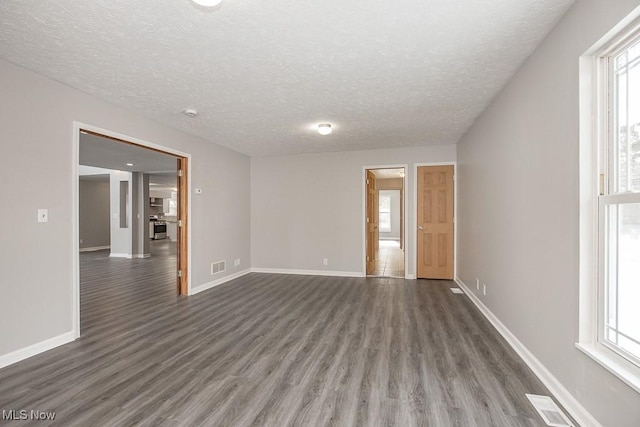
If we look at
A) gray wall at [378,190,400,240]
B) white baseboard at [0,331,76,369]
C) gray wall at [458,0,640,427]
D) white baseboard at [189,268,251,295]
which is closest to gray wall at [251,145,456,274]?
white baseboard at [189,268,251,295]

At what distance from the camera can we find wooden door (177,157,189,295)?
15.1 ft

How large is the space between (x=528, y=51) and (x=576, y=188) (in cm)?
129

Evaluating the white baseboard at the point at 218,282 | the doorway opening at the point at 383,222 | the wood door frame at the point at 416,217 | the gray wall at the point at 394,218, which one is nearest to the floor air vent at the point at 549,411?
the wood door frame at the point at 416,217

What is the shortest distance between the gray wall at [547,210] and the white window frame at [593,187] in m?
0.05

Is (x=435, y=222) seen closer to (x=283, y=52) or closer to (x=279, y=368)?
(x=279, y=368)

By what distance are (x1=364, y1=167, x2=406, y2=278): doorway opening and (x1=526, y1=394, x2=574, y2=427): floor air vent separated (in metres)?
3.92

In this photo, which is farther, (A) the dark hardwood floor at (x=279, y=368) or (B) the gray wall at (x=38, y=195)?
(B) the gray wall at (x=38, y=195)

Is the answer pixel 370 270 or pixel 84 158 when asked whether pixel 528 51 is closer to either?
pixel 370 270

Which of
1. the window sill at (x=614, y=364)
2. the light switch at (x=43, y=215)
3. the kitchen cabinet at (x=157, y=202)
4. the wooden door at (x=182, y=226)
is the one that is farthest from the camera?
the kitchen cabinet at (x=157, y=202)

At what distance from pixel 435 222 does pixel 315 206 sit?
2.37 metres

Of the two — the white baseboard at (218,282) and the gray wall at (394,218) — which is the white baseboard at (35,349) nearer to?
the white baseboard at (218,282)

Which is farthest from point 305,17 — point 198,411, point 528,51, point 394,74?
point 198,411

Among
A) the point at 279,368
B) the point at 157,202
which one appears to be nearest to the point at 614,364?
the point at 279,368

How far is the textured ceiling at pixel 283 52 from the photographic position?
74.9 inches
